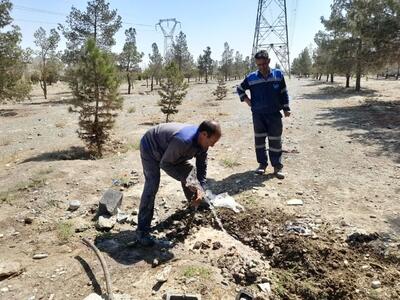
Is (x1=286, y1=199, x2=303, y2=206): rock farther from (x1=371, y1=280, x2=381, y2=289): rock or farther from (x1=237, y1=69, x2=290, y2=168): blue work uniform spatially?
(x1=371, y1=280, x2=381, y2=289): rock

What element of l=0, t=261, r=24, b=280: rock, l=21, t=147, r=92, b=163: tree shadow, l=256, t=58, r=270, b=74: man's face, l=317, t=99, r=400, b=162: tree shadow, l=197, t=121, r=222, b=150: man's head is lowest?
l=0, t=261, r=24, b=280: rock

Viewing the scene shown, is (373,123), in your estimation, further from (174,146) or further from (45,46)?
(45,46)

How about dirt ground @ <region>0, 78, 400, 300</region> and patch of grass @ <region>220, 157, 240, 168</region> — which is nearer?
dirt ground @ <region>0, 78, 400, 300</region>

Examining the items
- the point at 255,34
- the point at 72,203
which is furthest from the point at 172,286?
the point at 255,34

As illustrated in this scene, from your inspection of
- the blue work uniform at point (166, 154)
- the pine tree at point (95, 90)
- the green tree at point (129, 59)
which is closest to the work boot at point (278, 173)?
the blue work uniform at point (166, 154)

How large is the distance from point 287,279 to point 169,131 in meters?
1.85

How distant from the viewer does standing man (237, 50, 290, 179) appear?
18.7 ft

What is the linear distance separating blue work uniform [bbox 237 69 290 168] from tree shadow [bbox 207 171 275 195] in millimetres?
387

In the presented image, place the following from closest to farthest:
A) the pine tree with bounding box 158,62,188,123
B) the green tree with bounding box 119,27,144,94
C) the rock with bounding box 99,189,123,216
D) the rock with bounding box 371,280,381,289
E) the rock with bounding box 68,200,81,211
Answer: the rock with bounding box 371,280,381,289
the rock with bounding box 99,189,123,216
the rock with bounding box 68,200,81,211
the pine tree with bounding box 158,62,188,123
the green tree with bounding box 119,27,144,94

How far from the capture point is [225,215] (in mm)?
4684

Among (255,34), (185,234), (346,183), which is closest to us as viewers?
(185,234)

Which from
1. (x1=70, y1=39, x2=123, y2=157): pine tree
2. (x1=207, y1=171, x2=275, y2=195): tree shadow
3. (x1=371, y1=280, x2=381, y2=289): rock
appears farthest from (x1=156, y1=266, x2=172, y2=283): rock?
(x1=70, y1=39, x2=123, y2=157): pine tree

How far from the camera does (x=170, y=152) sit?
3498 millimetres

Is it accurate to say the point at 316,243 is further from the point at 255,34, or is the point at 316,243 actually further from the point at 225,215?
the point at 255,34
